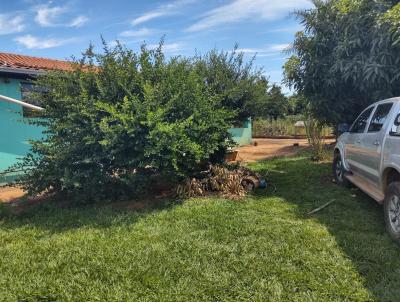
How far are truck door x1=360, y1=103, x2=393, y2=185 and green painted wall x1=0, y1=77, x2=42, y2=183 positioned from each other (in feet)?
25.7

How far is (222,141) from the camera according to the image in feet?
23.9

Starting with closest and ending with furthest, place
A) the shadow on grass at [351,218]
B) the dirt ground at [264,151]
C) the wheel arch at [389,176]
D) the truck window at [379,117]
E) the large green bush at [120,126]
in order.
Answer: the shadow on grass at [351,218], the wheel arch at [389,176], the truck window at [379,117], the large green bush at [120,126], the dirt ground at [264,151]

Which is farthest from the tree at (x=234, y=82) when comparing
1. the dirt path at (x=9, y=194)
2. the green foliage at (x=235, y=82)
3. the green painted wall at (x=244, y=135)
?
the green painted wall at (x=244, y=135)

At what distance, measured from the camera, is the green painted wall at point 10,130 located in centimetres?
942

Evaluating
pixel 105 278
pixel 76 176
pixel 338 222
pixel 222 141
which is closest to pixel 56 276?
pixel 105 278

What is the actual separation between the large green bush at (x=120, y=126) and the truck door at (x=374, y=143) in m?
2.57

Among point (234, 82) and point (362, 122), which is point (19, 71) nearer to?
point (234, 82)

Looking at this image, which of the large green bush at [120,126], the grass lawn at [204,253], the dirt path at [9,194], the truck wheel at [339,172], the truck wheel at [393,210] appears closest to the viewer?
the grass lawn at [204,253]

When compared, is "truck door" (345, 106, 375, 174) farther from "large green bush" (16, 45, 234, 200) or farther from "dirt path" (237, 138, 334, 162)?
"dirt path" (237, 138, 334, 162)

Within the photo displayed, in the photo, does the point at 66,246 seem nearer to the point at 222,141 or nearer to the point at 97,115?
the point at 97,115

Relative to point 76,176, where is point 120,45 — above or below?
above

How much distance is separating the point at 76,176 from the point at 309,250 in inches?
151

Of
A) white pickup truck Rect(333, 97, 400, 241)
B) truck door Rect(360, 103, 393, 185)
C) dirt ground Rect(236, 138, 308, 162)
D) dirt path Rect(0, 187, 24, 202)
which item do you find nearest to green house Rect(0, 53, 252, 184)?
dirt path Rect(0, 187, 24, 202)

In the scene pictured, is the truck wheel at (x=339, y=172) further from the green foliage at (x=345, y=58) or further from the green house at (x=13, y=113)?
the green house at (x=13, y=113)
